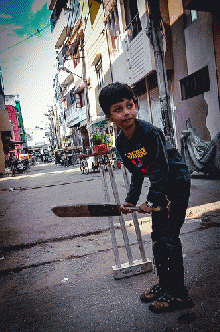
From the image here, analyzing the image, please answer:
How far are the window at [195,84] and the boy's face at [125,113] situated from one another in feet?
23.8

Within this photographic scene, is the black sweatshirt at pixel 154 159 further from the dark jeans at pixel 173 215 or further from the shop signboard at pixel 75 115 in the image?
the shop signboard at pixel 75 115

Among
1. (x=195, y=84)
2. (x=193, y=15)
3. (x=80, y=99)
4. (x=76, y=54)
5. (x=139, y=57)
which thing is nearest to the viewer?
(x=193, y=15)

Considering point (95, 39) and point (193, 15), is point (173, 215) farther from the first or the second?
point (95, 39)

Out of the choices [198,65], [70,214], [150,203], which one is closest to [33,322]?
[70,214]

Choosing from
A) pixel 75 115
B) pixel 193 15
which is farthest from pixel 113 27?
pixel 75 115

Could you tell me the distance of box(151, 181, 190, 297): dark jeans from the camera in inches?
69.9

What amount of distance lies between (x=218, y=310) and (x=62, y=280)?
1467 mm

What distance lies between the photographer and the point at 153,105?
11789 millimetres

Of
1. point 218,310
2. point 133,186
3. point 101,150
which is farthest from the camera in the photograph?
point 101,150

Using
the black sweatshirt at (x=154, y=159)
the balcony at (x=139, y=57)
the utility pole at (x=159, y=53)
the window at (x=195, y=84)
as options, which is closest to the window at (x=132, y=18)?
the balcony at (x=139, y=57)

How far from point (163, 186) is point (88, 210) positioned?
551 millimetres

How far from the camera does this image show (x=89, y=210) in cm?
175

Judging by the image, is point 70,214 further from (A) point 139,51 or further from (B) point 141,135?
(A) point 139,51

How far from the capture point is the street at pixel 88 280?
1.74 m
